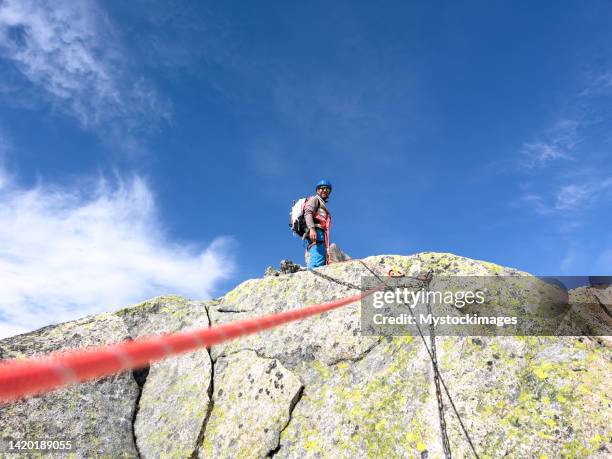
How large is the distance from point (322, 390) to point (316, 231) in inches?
254

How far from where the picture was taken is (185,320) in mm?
9852

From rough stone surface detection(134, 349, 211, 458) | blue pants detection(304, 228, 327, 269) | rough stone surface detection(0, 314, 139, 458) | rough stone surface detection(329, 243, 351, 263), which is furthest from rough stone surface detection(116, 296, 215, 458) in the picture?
rough stone surface detection(329, 243, 351, 263)

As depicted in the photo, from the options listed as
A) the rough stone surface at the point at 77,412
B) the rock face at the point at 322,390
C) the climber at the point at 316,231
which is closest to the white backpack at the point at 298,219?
the climber at the point at 316,231

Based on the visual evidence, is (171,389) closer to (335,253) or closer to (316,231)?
(316,231)

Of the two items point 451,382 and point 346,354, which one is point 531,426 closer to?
point 451,382

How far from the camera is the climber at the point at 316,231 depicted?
12.4 metres

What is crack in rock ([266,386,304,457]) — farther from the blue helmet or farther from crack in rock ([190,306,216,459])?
the blue helmet

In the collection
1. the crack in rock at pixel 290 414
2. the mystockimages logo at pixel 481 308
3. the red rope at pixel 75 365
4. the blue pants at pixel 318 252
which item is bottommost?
the crack in rock at pixel 290 414

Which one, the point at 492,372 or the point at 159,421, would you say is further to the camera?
the point at 159,421

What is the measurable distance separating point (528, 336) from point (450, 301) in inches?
52.4

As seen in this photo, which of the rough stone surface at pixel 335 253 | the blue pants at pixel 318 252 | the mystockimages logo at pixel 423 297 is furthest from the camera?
the rough stone surface at pixel 335 253

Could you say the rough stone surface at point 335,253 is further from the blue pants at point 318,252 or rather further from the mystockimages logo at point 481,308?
the mystockimages logo at point 481,308

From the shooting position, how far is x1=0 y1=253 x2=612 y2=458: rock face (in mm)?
5344

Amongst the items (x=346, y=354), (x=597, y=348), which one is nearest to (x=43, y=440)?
(x=346, y=354)
